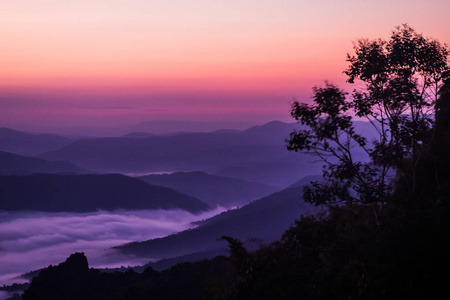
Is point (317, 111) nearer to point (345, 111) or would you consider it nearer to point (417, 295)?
point (345, 111)

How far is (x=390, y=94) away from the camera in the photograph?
99.1 feet

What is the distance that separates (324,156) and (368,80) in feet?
15.1

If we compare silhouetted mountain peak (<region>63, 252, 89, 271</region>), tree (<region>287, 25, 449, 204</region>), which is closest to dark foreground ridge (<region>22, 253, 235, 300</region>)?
silhouetted mountain peak (<region>63, 252, 89, 271</region>)

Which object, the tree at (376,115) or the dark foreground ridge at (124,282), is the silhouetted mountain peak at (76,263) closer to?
the dark foreground ridge at (124,282)

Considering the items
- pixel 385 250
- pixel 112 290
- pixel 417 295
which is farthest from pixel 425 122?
pixel 112 290

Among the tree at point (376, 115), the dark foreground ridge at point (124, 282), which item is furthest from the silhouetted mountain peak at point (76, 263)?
the tree at point (376, 115)

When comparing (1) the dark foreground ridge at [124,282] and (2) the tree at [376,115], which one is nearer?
(2) the tree at [376,115]

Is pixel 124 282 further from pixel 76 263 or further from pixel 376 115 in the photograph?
pixel 376 115

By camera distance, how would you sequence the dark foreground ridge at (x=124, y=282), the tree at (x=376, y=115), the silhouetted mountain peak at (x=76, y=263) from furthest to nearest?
the silhouetted mountain peak at (x=76, y=263)
the dark foreground ridge at (x=124, y=282)
the tree at (x=376, y=115)

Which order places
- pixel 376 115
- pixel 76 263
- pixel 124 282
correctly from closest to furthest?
pixel 376 115, pixel 124 282, pixel 76 263

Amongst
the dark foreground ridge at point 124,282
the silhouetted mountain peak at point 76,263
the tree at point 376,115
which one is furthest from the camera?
the silhouetted mountain peak at point 76,263

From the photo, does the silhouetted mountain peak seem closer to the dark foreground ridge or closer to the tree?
the dark foreground ridge

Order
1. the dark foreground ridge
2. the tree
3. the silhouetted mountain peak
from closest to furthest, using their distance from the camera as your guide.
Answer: the tree → the dark foreground ridge → the silhouetted mountain peak

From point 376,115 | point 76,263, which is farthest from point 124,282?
point 376,115
